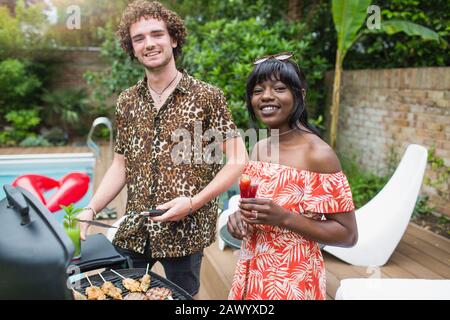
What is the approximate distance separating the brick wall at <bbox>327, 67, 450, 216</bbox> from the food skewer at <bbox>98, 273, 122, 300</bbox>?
462cm

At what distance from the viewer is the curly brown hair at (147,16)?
1.68 metres

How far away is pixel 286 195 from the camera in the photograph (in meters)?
1.35

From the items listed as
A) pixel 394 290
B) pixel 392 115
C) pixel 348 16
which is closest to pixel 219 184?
pixel 394 290

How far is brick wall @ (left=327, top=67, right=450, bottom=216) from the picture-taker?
5.21 metres

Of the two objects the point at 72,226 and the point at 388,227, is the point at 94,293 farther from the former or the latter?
the point at 388,227

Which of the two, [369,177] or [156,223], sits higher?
[156,223]

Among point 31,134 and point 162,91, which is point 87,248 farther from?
point 31,134

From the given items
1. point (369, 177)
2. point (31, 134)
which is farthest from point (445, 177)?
point (31, 134)

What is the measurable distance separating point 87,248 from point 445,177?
4.45m

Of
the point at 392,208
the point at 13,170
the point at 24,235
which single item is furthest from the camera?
the point at 13,170

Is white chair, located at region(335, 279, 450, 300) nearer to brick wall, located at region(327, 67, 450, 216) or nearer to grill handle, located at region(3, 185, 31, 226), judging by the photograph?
grill handle, located at region(3, 185, 31, 226)

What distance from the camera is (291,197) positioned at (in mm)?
1354

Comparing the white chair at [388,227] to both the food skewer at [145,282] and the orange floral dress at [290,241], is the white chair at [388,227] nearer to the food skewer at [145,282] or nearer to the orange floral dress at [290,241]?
the orange floral dress at [290,241]

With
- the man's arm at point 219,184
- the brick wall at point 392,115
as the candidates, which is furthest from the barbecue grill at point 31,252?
the brick wall at point 392,115
